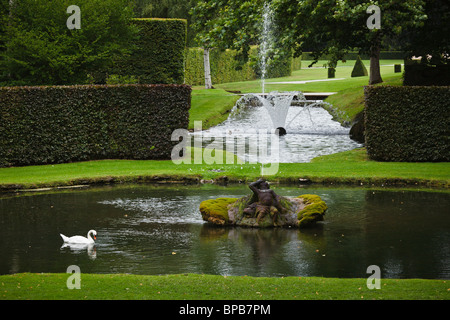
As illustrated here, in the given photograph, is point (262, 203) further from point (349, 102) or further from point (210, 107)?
point (210, 107)

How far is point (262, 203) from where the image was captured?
1223 cm

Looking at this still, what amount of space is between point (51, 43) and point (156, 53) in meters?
11.6

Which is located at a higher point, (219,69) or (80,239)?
(219,69)

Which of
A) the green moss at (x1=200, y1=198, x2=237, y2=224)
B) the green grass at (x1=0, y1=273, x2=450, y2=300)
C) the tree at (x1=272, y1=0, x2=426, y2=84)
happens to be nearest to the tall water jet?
the tree at (x1=272, y1=0, x2=426, y2=84)

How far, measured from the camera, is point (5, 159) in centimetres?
1930

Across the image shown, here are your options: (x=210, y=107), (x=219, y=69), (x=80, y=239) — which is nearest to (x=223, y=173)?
(x=80, y=239)

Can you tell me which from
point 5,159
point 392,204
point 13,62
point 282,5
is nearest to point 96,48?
point 13,62

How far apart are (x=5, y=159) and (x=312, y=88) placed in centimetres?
3356

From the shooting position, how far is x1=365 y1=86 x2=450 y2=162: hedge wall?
1902 cm

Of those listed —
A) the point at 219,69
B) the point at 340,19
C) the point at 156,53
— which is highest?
the point at 219,69

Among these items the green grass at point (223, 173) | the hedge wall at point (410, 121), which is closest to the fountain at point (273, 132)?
the green grass at point (223, 173)

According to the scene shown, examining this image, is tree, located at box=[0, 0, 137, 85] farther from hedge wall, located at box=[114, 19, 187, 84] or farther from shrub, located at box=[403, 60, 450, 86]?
shrub, located at box=[403, 60, 450, 86]

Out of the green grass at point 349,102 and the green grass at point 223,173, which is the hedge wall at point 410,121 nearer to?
the green grass at point 223,173

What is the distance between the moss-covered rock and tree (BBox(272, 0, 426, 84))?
719cm
